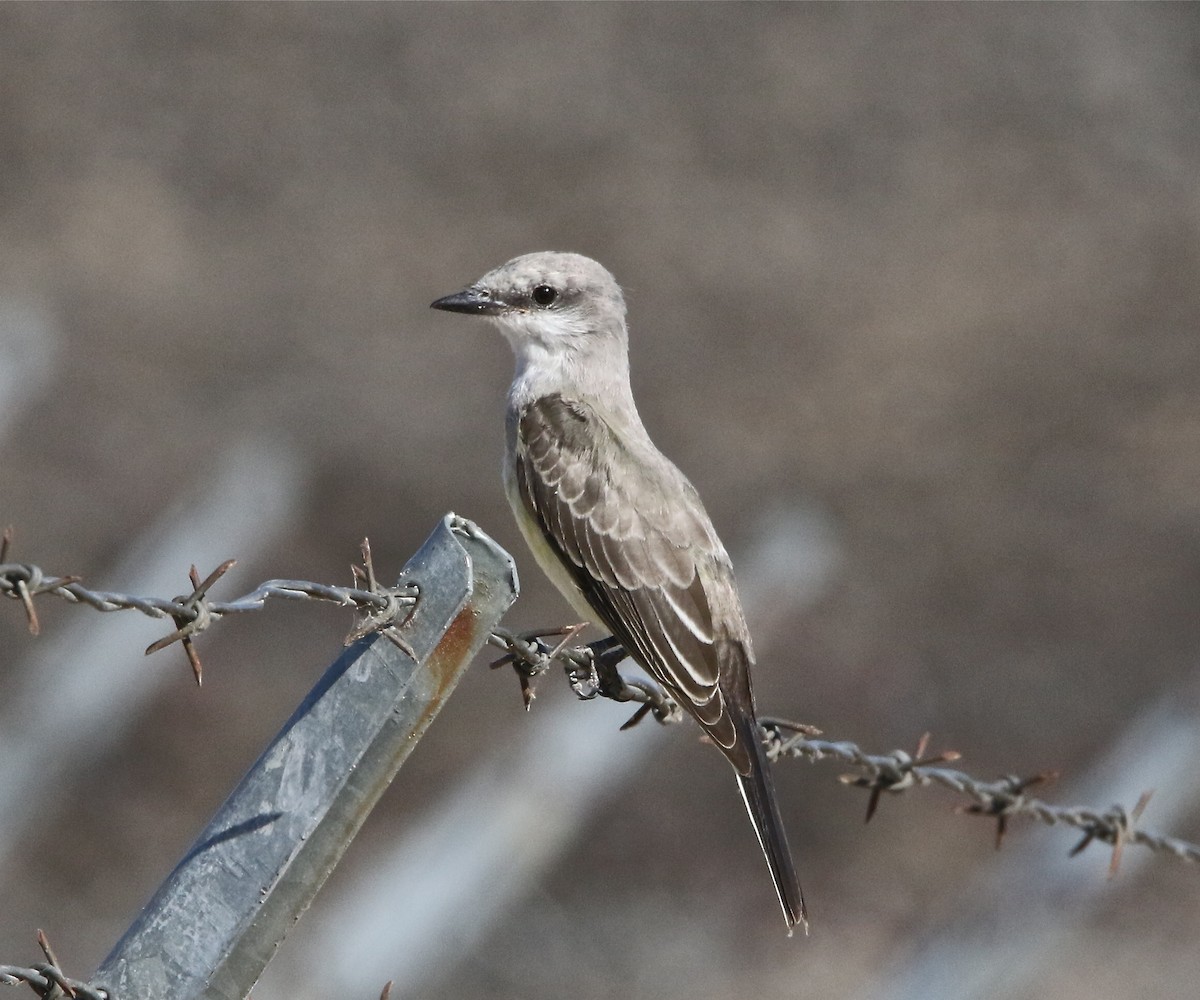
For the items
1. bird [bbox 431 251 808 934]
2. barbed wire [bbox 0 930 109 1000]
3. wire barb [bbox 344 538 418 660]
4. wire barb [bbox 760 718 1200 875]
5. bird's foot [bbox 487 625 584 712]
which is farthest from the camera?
bird [bbox 431 251 808 934]

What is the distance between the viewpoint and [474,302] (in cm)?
540

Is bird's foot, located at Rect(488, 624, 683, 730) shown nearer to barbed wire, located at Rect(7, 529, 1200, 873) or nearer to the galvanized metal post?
barbed wire, located at Rect(7, 529, 1200, 873)

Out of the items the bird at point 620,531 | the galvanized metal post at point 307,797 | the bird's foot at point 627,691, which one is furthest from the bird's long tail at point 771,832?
the galvanized metal post at point 307,797

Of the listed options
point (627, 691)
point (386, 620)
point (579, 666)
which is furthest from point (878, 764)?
point (386, 620)

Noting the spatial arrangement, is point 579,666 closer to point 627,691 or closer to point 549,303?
point 627,691

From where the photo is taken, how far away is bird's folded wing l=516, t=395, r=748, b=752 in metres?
4.78

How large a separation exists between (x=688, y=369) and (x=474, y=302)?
11609 millimetres

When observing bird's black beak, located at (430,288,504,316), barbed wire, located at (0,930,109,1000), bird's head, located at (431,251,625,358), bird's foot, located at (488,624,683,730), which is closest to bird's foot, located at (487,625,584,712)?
bird's foot, located at (488,624,683,730)

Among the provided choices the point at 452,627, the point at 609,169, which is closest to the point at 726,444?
the point at 609,169

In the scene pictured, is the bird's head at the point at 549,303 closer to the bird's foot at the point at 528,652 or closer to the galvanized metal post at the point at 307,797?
the bird's foot at the point at 528,652

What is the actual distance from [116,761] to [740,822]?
11.8ft

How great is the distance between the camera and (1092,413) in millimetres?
17531

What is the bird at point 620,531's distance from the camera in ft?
15.1

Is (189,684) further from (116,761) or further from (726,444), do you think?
(726,444)
